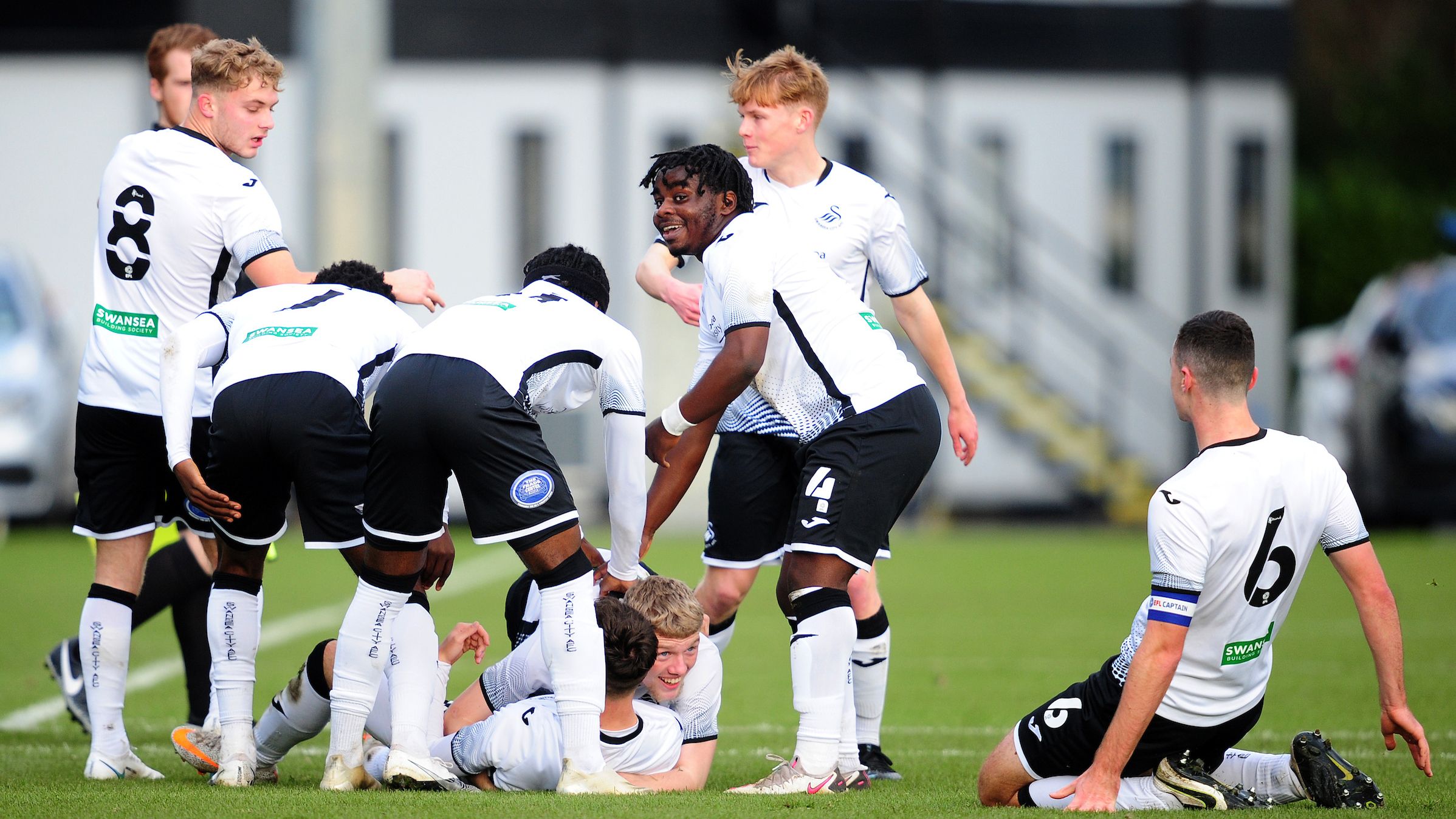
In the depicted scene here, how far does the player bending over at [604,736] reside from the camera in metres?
4.35

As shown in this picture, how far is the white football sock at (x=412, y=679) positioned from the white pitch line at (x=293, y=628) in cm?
52

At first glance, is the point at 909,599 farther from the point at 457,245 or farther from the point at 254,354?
the point at 457,245

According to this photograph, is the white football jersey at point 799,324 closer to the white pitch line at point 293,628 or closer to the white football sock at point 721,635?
the white football sock at point 721,635

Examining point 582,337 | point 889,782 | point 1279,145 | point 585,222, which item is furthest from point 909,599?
point 1279,145

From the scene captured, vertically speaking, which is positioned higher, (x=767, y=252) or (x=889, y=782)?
(x=767, y=252)

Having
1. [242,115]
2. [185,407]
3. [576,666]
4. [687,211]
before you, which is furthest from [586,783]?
[242,115]

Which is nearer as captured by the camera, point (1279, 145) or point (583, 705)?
point (583, 705)

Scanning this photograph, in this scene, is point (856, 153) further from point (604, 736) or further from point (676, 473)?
point (604, 736)

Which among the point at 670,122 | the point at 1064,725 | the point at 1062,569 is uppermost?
the point at 670,122

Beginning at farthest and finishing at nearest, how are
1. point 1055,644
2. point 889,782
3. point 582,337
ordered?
point 1055,644, point 889,782, point 582,337

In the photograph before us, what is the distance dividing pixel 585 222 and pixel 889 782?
15780mm

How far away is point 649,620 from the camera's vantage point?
4473mm

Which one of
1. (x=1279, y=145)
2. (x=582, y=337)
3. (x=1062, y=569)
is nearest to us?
(x=582, y=337)

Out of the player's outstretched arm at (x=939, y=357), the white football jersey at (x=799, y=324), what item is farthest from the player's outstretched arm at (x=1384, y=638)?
the player's outstretched arm at (x=939, y=357)
